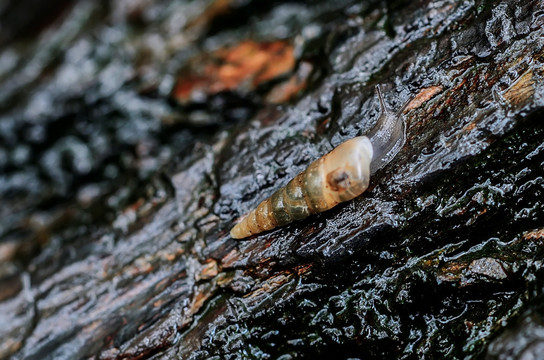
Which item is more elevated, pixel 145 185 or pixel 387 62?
pixel 145 185

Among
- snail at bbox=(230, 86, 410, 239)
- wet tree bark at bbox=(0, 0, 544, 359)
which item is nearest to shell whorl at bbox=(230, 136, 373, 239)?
snail at bbox=(230, 86, 410, 239)

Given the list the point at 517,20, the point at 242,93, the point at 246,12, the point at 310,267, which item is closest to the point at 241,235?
the point at 310,267

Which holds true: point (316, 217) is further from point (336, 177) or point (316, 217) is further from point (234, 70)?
point (234, 70)

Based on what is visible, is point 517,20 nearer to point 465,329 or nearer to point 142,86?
point 465,329

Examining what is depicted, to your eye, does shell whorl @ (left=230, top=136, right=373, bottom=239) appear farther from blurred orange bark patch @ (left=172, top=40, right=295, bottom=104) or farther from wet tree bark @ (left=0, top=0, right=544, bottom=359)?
blurred orange bark patch @ (left=172, top=40, right=295, bottom=104)

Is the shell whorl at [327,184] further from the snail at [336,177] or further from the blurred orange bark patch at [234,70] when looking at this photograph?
the blurred orange bark patch at [234,70]

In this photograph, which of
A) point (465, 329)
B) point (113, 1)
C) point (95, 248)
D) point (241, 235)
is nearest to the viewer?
point (465, 329)

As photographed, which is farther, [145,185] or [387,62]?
[145,185]
